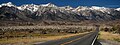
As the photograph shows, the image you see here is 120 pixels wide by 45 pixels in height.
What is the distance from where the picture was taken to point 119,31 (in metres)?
118
